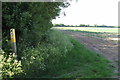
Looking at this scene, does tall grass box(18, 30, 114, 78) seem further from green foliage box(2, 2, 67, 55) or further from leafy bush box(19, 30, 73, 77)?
green foliage box(2, 2, 67, 55)

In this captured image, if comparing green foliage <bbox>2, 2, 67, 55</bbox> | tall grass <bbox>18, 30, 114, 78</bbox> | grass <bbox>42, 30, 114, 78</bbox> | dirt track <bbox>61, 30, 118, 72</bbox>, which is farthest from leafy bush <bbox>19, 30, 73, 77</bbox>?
dirt track <bbox>61, 30, 118, 72</bbox>

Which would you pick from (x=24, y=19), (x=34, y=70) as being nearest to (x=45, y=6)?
(x=24, y=19)

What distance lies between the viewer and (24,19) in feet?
23.2

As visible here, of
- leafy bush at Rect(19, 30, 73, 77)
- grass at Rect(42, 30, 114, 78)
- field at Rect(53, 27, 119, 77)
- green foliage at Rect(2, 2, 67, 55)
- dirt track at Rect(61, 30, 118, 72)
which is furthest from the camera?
field at Rect(53, 27, 119, 77)

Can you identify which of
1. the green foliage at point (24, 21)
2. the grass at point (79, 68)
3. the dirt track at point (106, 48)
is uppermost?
the green foliage at point (24, 21)

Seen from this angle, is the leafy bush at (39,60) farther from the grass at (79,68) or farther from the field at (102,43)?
the field at (102,43)

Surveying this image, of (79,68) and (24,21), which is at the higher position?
(24,21)

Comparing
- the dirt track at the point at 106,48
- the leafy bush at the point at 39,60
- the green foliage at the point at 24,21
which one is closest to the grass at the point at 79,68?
the leafy bush at the point at 39,60

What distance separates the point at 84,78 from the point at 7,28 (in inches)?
→ 150

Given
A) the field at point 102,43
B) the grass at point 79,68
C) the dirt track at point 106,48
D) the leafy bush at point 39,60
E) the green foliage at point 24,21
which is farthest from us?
the field at point 102,43

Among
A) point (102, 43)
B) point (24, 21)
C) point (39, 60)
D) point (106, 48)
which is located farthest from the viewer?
point (102, 43)

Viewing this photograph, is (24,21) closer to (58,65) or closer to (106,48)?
(58,65)

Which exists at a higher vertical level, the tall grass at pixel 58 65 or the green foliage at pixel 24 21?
the green foliage at pixel 24 21

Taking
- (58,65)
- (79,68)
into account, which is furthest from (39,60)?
(79,68)
